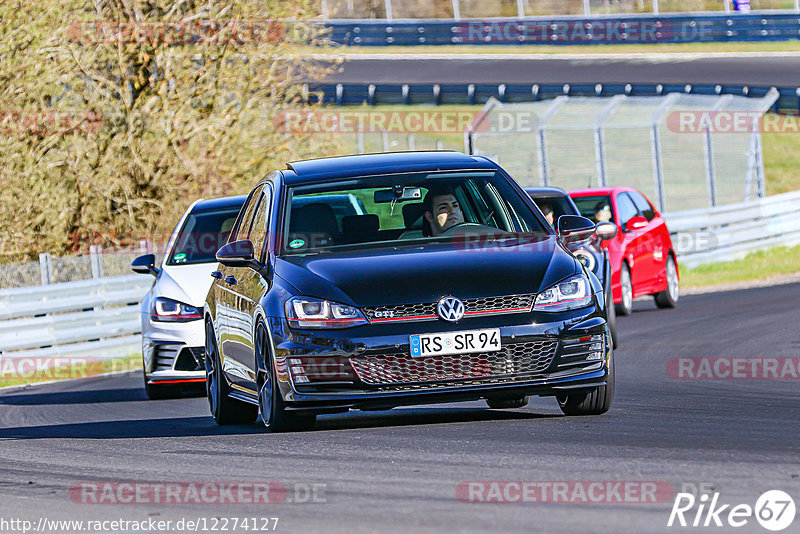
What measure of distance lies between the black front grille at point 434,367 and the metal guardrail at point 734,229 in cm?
1703

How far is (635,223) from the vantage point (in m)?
20.1

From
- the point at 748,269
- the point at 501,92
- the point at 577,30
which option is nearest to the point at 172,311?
the point at 748,269

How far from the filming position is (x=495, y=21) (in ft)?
163

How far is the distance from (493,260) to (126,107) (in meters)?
15.8

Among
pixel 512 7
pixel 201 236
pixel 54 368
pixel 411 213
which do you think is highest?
pixel 411 213

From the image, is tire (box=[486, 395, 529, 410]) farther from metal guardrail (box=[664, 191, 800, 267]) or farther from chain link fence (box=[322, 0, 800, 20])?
chain link fence (box=[322, 0, 800, 20])

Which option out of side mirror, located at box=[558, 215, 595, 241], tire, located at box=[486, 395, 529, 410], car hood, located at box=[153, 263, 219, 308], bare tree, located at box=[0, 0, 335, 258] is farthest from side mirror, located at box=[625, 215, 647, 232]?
side mirror, located at box=[558, 215, 595, 241]

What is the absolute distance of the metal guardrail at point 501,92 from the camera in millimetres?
37312

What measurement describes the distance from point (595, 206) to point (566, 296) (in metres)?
11.2

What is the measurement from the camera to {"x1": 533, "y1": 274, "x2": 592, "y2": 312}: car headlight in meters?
8.83

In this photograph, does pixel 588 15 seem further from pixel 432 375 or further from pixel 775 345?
pixel 432 375

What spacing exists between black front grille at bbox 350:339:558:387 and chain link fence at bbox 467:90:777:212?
1753cm

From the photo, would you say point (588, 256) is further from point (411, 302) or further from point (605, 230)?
point (411, 302)

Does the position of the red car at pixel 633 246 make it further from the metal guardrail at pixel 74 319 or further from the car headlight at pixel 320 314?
the car headlight at pixel 320 314
